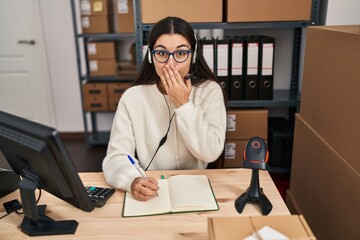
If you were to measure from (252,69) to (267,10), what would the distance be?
373 millimetres

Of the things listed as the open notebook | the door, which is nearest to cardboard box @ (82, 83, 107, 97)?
the door

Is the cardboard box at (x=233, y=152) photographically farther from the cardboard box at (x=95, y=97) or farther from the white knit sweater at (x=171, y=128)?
the cardboard box at (x=95, y=97)

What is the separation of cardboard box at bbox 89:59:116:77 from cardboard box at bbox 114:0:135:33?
299mm

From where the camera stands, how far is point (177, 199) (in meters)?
1.03

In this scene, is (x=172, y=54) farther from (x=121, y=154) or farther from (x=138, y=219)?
(x=138, y=219)

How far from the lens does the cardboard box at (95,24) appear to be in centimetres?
298

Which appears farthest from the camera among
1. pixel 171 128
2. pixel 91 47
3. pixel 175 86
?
pixel 91 47

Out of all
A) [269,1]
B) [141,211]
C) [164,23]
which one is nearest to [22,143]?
[141,211]

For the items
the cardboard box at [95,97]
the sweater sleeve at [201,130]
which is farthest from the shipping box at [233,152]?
the cardboard box at [95,97]

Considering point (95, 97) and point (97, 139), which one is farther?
point (97, 139)

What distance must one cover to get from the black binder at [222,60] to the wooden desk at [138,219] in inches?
47.1

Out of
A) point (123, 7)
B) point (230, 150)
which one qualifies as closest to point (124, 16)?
point (123, 7)

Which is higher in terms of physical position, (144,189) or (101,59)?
(101,59)

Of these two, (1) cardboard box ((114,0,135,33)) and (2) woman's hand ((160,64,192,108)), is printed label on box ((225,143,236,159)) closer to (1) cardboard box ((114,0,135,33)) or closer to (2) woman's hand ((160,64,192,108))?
(2) woman's hand ((160,64,192,108))
